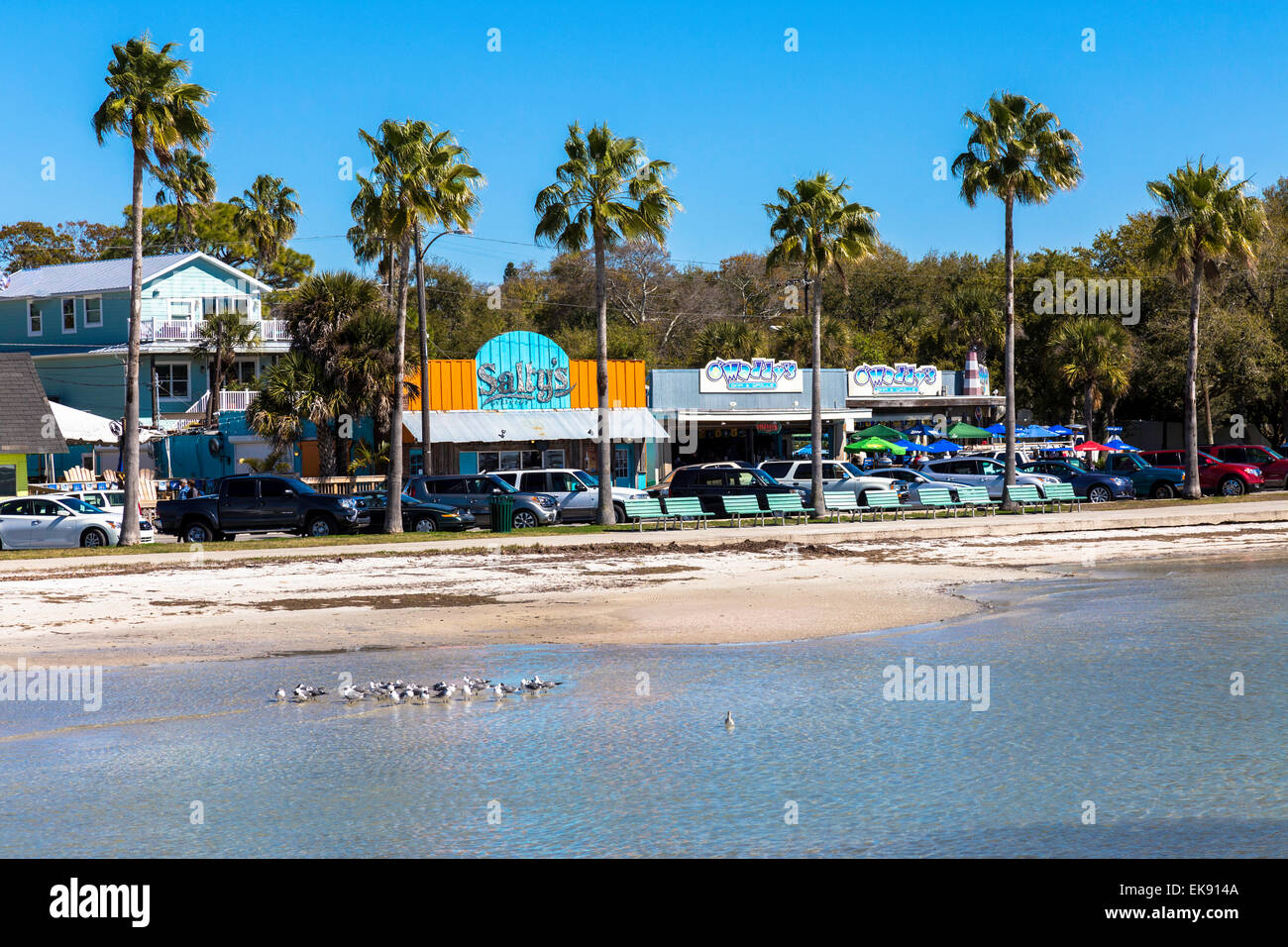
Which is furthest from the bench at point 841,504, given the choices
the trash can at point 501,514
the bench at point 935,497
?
the trash can at point 501,514

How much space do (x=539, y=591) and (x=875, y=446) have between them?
29.3m

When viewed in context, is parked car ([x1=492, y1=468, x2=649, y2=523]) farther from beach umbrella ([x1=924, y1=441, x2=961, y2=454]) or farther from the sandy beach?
beach umbrella ([x1=924, y1=441, x2=961, y2=454])

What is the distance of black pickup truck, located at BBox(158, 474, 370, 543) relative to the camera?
104ft

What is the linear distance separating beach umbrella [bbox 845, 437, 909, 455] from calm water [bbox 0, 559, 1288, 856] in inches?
1315

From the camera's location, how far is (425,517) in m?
33.1

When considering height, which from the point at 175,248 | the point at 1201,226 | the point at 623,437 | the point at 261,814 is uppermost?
the point at 175,248

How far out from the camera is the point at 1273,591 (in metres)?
18.8

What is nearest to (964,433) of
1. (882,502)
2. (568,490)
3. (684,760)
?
(882,502)

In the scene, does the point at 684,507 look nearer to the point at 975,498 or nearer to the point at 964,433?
the point at 975,498

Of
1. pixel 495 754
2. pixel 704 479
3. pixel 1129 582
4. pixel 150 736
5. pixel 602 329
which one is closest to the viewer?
pixel 495 754

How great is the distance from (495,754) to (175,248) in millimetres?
69615

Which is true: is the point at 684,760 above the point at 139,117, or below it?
below

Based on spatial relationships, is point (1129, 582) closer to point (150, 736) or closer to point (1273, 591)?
point (1273, 591)

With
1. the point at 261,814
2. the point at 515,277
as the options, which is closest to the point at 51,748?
the point at 261,814
